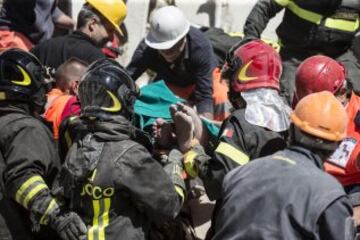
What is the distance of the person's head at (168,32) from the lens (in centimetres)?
586

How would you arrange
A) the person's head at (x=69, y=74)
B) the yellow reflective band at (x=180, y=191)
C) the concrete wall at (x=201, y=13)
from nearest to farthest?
the yellow reflective band at (x=180, y=191), the person's head at (x=69, y=74), the concrete wall at (x=201, y=13)

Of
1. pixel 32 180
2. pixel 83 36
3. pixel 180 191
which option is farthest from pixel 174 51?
pixel 32 180

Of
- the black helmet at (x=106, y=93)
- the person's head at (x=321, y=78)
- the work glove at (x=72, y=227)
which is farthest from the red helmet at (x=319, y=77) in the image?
the work glove at (x=72, y=227)

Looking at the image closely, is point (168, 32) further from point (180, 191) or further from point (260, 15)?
point (180, 191)

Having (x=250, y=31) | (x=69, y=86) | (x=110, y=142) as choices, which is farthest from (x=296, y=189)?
(x=250, y=31)

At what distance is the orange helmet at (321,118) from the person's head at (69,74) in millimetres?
2028

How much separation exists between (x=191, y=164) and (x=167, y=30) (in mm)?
1856

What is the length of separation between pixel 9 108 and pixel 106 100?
71 centimetres

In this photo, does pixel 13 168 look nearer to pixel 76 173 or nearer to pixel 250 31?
pixel 76 173

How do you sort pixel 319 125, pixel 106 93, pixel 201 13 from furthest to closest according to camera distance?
pixel 201 13, pixel 106 93, pixel 319 125

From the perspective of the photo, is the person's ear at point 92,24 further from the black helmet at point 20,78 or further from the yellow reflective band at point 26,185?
the yellow reflective band at point 26,185

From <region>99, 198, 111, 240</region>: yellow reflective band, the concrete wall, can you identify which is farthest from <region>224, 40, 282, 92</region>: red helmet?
the concrete wall

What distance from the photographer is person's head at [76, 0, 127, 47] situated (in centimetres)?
588

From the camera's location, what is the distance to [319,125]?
346 cm
